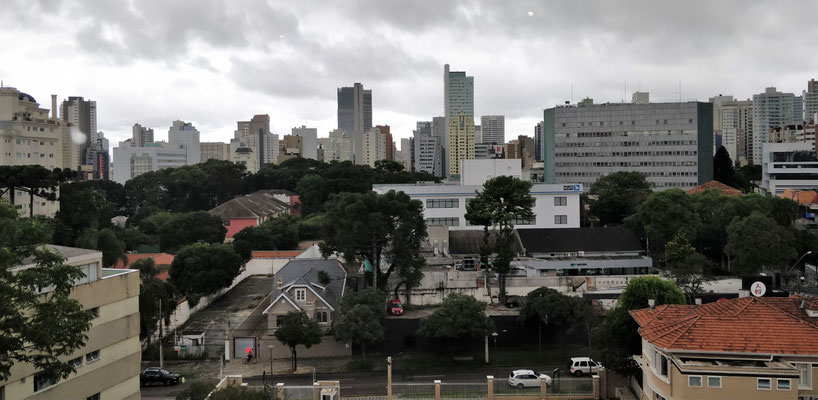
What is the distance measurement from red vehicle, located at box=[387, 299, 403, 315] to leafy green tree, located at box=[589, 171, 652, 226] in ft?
104

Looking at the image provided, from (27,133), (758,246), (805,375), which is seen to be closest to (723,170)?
(758,246)

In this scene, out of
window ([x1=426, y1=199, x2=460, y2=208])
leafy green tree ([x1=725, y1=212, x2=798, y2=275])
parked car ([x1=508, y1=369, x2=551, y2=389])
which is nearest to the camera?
parked car ([x1=508, y1=369, x2=551, y2=389])

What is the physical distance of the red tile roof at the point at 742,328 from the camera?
18.4m

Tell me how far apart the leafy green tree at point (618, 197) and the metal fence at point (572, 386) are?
37066 mm

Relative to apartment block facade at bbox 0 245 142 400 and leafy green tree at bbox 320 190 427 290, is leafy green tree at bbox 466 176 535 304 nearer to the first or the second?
leafy green tree at bbox 320 190 427 290

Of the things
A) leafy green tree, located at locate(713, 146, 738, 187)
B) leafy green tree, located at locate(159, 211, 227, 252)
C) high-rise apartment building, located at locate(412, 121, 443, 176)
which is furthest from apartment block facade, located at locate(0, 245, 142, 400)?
high-rise apartment building, located at locate(412, 121, 443, 176)

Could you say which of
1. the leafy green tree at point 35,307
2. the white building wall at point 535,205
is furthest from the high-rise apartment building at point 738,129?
the leafy green tree at point 35,307

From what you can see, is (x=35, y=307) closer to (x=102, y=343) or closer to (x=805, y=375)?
(x=102, y=343)

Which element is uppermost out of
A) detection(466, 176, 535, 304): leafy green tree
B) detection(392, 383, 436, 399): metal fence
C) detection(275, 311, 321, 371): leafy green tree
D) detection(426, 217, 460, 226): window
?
detection(466, 176, 535, 304): leafy green tree

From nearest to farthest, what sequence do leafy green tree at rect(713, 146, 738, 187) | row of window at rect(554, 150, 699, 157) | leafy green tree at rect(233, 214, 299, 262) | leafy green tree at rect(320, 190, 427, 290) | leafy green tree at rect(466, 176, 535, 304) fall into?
leafy green tree at rect(320, 190, 427, 290)
leafy green tree at rect(466, 176, 535, 304)
leafy green tree at rect(233, 214, 299, 262)
leafy green tree at rect(713, 146, 738, 187)
row of window at rect(554, 150, 699, 157)

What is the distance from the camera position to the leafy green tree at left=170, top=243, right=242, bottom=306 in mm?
39969

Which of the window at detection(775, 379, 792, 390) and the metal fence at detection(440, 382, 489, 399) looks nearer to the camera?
the window at detection(775, 379, 792, 390)

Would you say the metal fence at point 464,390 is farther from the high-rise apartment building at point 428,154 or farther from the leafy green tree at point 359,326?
the high-rise apartment building at point 428,154

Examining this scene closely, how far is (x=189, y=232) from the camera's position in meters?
56.2
